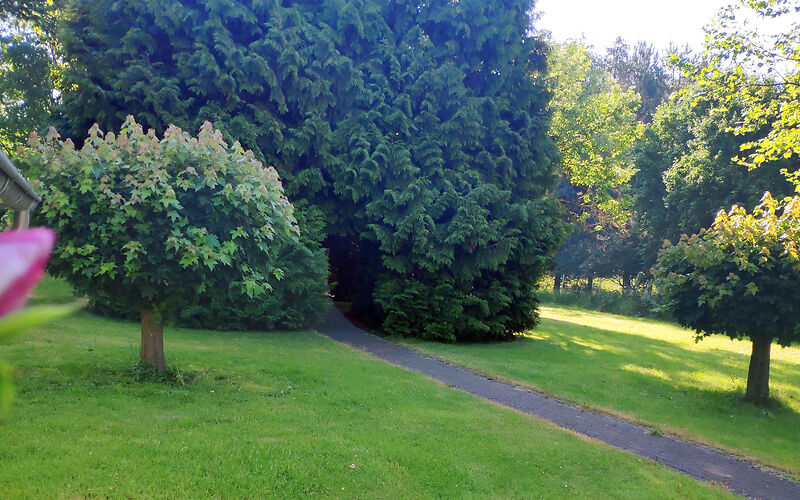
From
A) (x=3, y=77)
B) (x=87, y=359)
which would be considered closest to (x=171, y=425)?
(x=87, y=359)

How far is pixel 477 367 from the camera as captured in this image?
1202 centimetres

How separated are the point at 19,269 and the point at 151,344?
347 inches

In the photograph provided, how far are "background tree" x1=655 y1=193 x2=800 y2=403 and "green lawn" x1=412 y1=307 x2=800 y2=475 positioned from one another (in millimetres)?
1080

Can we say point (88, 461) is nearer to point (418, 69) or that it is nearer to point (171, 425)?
point (171, 425)

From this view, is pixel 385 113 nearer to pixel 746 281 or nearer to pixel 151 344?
pixel 151 344

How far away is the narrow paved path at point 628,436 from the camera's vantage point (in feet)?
21.5

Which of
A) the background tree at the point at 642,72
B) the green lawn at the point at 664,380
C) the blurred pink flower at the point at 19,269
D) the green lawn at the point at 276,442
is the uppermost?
the background tree at the point at 642,72

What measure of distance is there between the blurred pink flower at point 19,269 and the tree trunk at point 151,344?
8.60 meters

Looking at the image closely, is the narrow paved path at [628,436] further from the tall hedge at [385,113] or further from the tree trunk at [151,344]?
the tree trunk at [151,344]

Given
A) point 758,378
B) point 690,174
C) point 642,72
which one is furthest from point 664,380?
point 642,72

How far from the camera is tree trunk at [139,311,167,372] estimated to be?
8.38 m

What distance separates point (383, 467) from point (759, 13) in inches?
502

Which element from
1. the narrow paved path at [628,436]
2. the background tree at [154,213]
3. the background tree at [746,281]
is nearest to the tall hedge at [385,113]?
the narrow paved path at [628,436]

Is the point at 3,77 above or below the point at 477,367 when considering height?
above
